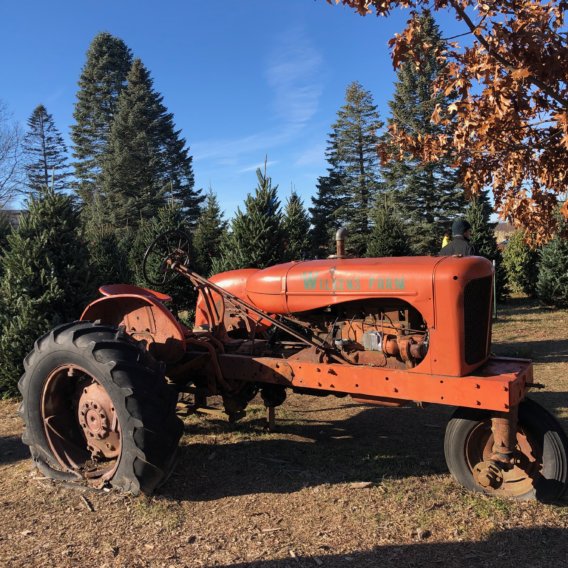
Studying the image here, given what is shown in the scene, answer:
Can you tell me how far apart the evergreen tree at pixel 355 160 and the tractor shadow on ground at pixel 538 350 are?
2102 centimetres

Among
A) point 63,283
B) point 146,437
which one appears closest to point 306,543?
point 146,437

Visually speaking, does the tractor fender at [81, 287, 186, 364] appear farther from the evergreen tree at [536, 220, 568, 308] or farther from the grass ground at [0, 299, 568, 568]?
the evergreen tree at [536, 220, 568, 308]

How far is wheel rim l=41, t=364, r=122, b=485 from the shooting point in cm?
358

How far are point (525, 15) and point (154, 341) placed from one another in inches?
164

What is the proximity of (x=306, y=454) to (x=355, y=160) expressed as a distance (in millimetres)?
30460

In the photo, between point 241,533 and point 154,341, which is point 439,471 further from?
point 154,341

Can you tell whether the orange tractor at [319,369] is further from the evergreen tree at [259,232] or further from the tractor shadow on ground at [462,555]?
the evergreen tree at [259,232]

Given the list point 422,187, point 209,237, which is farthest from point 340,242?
point 422,187

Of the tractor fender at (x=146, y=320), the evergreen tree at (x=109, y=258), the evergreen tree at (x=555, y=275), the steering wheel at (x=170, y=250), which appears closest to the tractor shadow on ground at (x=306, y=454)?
the tractor fender at (x=146, y=320)

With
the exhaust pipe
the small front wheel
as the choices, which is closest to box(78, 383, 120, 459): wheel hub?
the exhaust pipe

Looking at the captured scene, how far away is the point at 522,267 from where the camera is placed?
1778 centimetres

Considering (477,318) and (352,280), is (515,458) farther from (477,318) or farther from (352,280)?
(352,280)

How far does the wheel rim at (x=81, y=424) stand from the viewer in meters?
3.58

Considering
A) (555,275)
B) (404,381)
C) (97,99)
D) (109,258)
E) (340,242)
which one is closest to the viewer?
(404,381)
